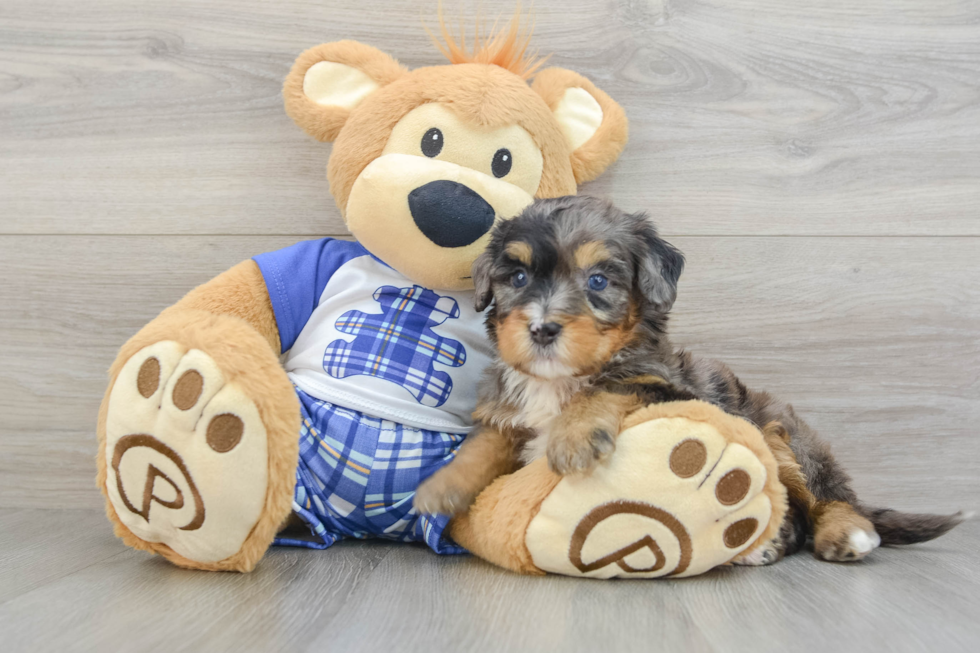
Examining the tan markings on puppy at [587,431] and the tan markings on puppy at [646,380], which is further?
the tan markings on puppy at [646,380]

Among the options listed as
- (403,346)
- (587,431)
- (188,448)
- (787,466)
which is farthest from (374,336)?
(787,466)

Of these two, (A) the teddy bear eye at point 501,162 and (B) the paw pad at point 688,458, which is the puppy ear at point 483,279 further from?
(B) the paw pad at point 688,458

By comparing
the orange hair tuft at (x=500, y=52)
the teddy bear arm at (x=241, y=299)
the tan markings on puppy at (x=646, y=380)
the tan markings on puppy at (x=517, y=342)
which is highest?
the orange hair tuft at (x=500, y=52)

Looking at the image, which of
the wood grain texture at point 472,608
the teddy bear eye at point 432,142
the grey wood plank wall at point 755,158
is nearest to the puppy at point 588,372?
the wood grain texture at point 472,608

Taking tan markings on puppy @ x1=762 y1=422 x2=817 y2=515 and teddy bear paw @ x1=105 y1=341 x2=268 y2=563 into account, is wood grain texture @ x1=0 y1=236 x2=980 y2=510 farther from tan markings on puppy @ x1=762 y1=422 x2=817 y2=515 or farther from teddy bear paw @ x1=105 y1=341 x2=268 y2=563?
teddy bear paw @ x1=105 y1=341 x2=268 y2=563

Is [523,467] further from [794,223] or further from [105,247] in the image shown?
[105,247]

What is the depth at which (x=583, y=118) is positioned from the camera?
218 cm

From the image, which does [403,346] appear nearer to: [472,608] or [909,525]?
[472,608]

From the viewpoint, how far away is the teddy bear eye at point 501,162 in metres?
1.92

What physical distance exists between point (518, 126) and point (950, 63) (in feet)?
5.41

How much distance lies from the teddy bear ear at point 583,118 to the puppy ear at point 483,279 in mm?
584

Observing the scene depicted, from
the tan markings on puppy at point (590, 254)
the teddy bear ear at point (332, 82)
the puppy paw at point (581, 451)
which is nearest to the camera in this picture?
the puppy paw at point (581, 451)

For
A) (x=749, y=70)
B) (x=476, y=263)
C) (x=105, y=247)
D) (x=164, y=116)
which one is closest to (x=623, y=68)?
(x=749, y=70)

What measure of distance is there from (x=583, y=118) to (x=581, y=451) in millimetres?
1164
